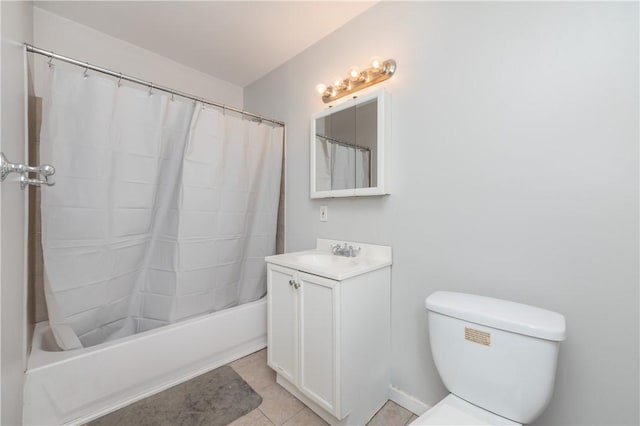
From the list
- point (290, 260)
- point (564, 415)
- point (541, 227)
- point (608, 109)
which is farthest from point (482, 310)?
point (290, 260)

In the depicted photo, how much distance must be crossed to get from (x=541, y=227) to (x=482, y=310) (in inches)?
16.4

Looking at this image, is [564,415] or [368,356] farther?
[368,356]

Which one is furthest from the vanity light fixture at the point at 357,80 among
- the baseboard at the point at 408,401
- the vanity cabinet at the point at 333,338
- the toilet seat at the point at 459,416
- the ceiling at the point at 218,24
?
the baseboard at the point at 408,401

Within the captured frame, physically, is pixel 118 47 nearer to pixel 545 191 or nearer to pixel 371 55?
pixel 371 55

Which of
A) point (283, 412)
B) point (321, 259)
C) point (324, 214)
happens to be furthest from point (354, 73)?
point (283, 412)

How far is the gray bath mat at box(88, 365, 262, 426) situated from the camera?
4.26 ft

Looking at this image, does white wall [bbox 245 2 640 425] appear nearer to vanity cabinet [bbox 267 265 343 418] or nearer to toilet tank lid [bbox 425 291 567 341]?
toilet tank lid [bbox 425 291 567 341]

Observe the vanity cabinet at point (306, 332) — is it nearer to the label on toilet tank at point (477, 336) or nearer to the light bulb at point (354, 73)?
the label on toilet tank at point (477, 336)

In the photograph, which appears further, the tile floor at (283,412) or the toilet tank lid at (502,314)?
the tile floor at (283,412)

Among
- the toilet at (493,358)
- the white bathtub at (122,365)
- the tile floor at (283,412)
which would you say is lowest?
the tile floor at (283,412)

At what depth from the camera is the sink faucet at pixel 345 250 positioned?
162cm

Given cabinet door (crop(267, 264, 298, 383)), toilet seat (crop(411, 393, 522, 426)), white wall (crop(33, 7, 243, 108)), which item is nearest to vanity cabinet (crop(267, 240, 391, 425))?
cabinet door (crop(267, 264, 298, 383))

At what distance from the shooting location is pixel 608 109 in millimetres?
895

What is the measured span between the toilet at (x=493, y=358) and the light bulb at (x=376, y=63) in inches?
51.4
